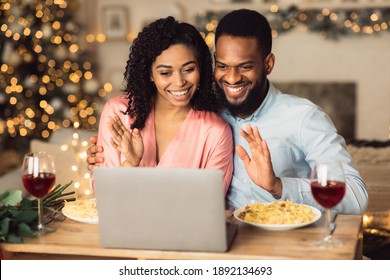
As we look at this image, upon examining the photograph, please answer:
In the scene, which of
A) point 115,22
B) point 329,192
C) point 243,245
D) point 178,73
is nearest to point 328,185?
point 329,192

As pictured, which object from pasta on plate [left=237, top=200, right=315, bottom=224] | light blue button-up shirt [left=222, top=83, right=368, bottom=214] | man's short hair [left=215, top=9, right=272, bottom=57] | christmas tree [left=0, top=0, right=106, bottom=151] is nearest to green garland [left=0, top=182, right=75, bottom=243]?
pasta on plate [left=237, top=200, right=315, bottom=224]

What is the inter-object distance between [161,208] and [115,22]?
4553 mm

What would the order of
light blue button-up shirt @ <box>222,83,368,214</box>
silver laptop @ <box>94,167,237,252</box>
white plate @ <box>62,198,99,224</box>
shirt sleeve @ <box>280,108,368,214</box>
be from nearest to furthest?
1. silver laptop @ <box>94,167,237,252</box>
2. white plate @ <box>62,198,99,224</box>
3. shirt sleeve @ <box>280,108,368,214</box>
4. light blue button-up shirt @ <box>222,83,368,214</box>

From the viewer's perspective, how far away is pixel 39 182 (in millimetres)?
1850

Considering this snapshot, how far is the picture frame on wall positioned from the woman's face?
3662 millimetres

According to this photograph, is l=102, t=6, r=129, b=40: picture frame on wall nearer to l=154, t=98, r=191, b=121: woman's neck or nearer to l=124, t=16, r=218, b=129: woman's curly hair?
l=124, t=16, r=218, b=129: woman's curly hair

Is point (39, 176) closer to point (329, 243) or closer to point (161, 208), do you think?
point (161, 208)

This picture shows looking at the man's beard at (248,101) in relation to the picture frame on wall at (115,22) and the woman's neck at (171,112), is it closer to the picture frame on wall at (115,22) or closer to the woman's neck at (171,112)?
the woman's neck at (171,112)

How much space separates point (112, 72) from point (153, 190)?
4557mm

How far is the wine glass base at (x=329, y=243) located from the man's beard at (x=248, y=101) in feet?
2.64

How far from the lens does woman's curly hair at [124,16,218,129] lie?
94.6 inches

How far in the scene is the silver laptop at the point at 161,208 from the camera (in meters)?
1.61
